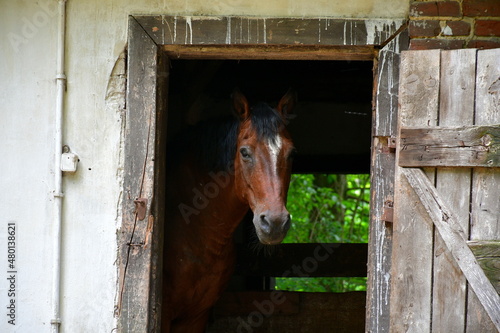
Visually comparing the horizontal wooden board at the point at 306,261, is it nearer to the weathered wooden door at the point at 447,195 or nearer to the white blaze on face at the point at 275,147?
the white blaze on face at the point at 275,147

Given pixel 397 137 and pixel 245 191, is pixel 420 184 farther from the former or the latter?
pixel 245 191

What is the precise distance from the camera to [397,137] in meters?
3.29

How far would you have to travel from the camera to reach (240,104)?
4.54 meters

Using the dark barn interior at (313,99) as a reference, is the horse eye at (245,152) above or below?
below

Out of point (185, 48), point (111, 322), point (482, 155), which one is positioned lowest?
point (111, 322)

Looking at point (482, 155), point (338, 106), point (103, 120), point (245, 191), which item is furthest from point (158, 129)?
point (338, 106)

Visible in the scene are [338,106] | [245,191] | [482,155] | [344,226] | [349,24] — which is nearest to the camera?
[482,155]

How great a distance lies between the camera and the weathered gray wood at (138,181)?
11.8 feet

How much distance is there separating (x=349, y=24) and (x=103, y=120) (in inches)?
60.9

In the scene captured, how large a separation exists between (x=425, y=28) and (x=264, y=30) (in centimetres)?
92

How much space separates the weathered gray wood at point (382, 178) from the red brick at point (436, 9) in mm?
138

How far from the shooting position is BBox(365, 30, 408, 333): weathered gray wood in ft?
11.5

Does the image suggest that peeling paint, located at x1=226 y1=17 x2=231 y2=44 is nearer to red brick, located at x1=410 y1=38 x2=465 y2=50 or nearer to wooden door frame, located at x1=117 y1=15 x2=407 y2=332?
wooden door frame, located at x1=117 y1=15 x2=407 y2=332

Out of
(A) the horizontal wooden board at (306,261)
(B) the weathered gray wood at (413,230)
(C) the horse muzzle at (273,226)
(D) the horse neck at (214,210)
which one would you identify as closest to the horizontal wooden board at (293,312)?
(A) the horizontal wooden board at (306,261)
